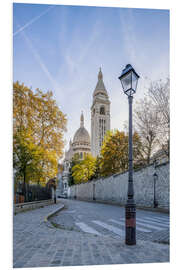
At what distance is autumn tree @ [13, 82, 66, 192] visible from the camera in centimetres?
776

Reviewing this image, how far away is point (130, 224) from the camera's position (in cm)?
427

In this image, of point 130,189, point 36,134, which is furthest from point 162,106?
point 130,189

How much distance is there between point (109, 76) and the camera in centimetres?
601

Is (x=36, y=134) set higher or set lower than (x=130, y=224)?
higher

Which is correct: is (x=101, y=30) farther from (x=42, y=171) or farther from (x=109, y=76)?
(x=42, y=171)

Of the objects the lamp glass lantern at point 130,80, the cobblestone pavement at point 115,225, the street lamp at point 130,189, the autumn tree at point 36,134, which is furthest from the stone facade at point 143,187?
the lamp glass lantern at point 130,80

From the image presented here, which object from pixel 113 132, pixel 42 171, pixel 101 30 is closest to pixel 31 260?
pixel 101 30

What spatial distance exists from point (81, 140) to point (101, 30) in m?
69.6

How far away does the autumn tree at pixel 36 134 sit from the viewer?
7.76 metres

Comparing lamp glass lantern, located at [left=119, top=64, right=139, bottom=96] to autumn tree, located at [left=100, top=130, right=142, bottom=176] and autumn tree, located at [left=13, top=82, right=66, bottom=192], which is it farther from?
autumn tree, located at [left=100, top=130, right=142, bottom=176]

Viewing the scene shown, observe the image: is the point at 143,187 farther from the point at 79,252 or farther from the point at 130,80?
the point at 79,252

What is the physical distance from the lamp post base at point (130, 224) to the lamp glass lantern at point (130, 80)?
7.66 ft

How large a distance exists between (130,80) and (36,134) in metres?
6.17

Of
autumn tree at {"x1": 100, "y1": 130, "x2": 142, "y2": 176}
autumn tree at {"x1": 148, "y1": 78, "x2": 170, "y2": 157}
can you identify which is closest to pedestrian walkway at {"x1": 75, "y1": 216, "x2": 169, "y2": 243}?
autumn tree at {"x1": 148, "y1": 78, "x2": 170, "y2": 157}
